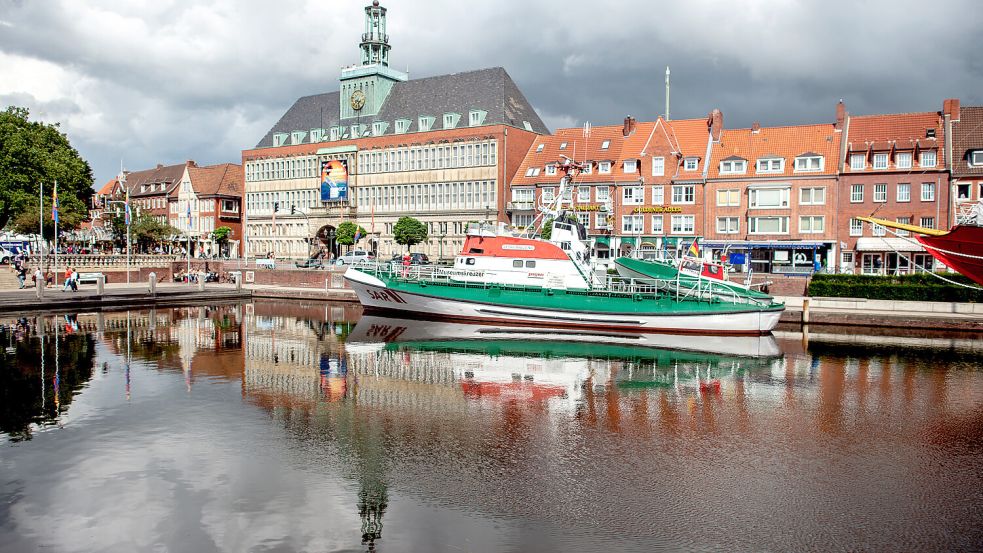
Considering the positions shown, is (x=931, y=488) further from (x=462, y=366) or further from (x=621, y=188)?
(x=621, y=188)

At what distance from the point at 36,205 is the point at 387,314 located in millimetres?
40777

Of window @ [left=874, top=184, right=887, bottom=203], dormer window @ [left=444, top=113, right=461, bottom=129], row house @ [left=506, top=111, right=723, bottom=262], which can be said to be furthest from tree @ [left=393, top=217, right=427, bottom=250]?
window @ [left=874, top=184, right=887, bottom=203]

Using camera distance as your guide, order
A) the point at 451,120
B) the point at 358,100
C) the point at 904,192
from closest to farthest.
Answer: the point at 904,192, the point at 451,120, the point at 358,100

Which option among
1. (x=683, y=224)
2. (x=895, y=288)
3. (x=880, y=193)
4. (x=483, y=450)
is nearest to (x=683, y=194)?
(x=683, y=224)

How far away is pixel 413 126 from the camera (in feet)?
258

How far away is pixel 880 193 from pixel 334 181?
53.3 metres

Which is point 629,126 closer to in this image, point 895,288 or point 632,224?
point 632,224

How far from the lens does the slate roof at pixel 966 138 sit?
53281 mm

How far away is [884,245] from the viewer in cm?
5412

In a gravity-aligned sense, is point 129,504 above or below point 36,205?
below

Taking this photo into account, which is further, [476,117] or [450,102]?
[450,102]

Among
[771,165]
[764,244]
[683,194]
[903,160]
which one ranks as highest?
[771,165]

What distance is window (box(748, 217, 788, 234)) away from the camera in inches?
2329

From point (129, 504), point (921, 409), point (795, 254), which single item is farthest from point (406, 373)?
point (795, 254)
